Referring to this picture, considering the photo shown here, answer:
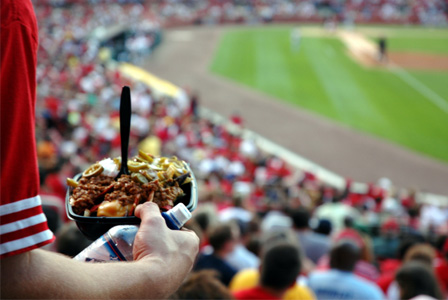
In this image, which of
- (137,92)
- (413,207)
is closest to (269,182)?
(413,207)

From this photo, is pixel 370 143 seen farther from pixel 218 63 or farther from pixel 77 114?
pixel 218 63

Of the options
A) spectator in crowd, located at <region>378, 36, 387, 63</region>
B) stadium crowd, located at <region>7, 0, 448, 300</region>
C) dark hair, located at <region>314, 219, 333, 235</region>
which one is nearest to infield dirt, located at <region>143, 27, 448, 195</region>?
stadium crowd, located at <region>7, 0, 448, 300</region>

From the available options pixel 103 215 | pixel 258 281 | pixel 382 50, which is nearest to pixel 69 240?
pixel 258 281

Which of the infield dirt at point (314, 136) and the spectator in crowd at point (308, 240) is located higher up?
the spectator in crowd at point (308, 240)

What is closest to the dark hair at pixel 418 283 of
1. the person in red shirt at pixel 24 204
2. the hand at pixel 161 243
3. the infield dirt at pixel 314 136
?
the hand at pixel 161 243

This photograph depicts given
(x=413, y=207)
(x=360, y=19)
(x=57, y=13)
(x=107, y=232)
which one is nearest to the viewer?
(x=107, y=232)

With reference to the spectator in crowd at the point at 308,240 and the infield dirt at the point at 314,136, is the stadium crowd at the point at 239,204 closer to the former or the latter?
the spectator in crowd at the point at 308,240
